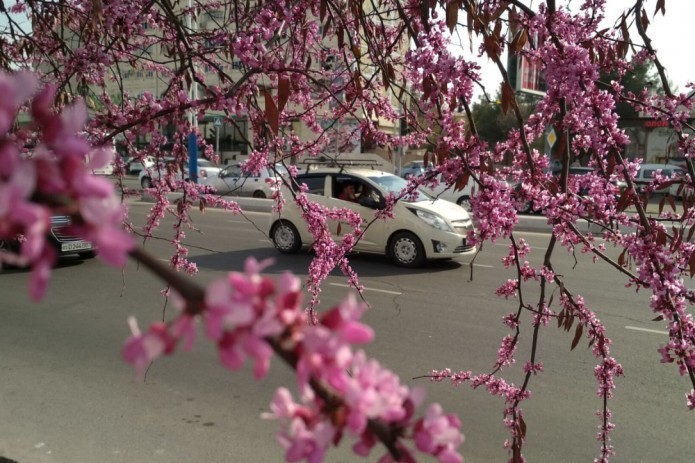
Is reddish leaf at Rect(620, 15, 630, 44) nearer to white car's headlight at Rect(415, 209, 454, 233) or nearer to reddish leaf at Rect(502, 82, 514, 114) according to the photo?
reddish leaf at Rect(502, 82, 514, 114)

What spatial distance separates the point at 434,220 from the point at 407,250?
683 millimetres

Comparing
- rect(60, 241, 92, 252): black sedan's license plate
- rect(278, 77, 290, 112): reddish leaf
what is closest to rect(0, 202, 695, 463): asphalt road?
rect(60, 241, 92, 252): black sedan's license plate

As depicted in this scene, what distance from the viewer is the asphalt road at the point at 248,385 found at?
3.81 meters

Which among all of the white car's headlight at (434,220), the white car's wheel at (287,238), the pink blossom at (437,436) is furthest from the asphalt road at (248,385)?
the white car's wheel at (287,238)

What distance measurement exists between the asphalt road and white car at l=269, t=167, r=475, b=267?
69.0 inches

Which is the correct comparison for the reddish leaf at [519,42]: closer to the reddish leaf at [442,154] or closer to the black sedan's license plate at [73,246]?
the reddish leaf at [442,154]

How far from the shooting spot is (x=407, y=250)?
10.0 meters

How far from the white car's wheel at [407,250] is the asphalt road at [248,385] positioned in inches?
Result: 68.3

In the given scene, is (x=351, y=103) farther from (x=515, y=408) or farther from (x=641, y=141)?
(x=641, y=141)

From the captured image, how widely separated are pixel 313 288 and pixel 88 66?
1.77 meters

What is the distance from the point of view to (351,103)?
322cm

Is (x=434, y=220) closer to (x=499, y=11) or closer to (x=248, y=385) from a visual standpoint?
(x=248, y=385)

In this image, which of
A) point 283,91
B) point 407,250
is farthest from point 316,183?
point 283,91

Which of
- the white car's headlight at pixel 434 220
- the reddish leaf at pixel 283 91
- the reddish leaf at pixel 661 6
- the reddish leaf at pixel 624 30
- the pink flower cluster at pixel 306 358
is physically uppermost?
the reddish leaf at pixel 661 6
